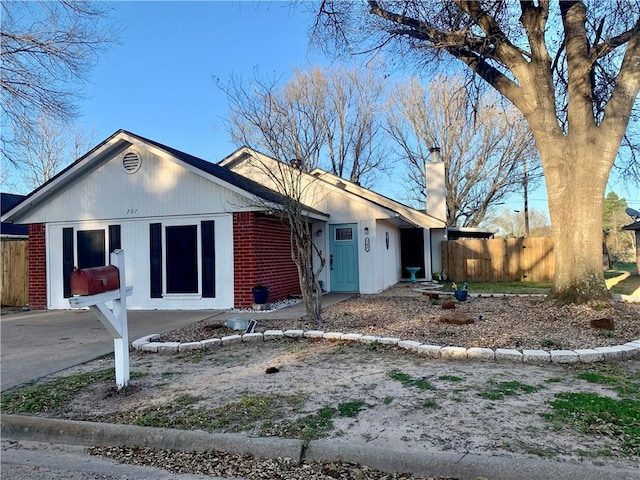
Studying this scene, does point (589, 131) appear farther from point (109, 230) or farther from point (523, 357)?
point (109, 230)

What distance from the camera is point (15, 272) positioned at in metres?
12.7

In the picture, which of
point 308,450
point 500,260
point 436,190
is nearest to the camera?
point 308,450

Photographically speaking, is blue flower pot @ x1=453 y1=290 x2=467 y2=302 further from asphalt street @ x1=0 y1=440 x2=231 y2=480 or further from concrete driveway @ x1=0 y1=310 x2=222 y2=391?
asphalt street @ x1=0 y1=440 x2=231 y2=480

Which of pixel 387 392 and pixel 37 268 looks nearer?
pixel 387 392

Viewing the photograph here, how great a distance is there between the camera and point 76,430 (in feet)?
12.1

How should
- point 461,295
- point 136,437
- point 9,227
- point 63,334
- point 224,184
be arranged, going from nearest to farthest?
point 136,437, point 63,334, point 224,184, point 461,295, point 9,227

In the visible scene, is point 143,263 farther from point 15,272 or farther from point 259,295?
point 15,272

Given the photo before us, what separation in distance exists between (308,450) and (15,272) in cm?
1286

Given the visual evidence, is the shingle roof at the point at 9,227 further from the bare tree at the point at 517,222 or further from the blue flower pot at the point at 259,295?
the bare tree at the point at 517,222

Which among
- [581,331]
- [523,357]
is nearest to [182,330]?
[523,357]

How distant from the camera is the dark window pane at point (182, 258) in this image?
10648 millimetres

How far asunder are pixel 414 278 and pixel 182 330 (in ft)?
38.0

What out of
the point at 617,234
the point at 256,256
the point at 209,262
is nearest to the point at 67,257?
the point at 209,262

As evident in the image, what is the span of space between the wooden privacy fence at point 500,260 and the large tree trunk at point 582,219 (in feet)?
32.9
